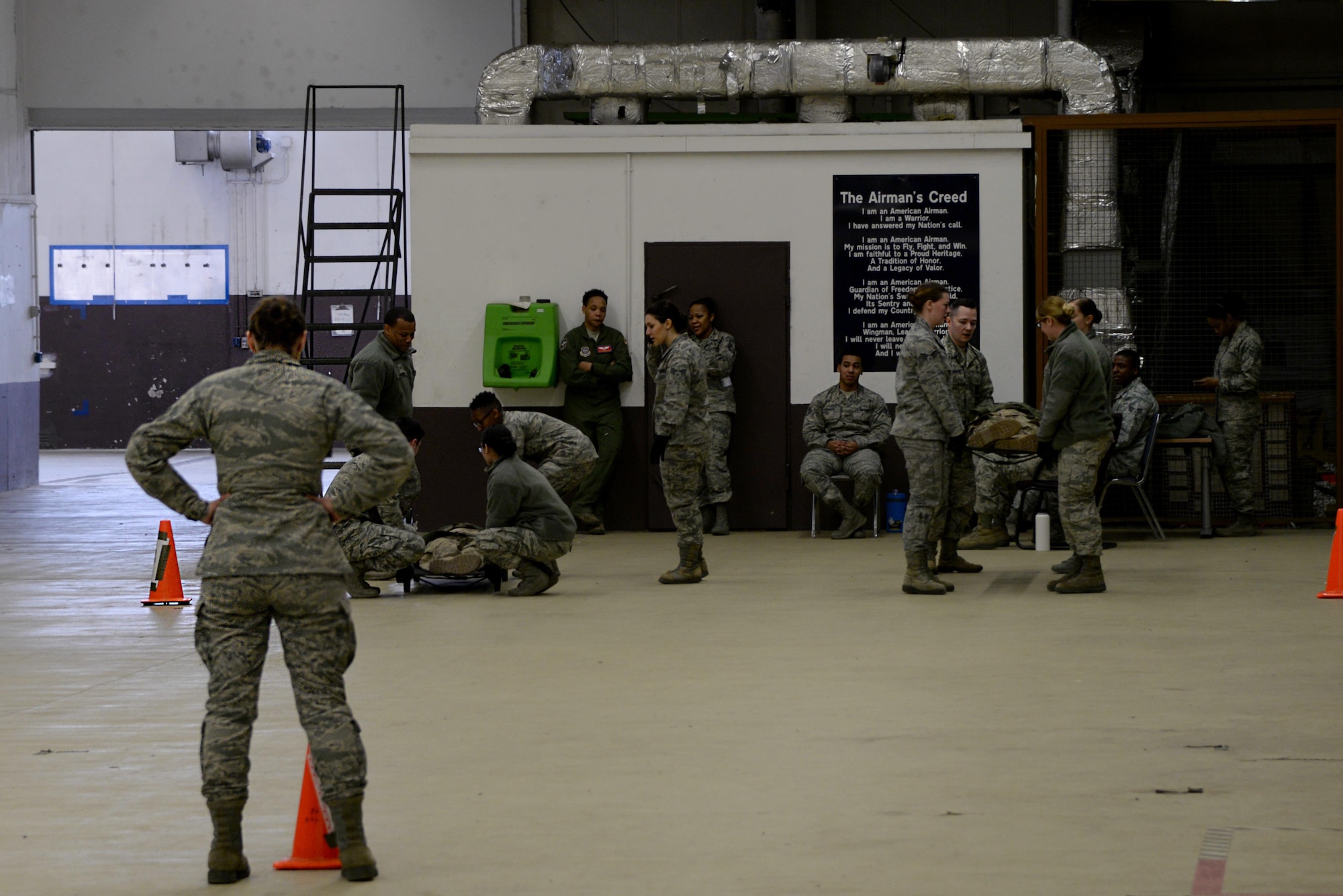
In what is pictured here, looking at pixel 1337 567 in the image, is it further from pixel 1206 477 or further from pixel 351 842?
pixel 351 842

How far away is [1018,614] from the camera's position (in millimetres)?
7457

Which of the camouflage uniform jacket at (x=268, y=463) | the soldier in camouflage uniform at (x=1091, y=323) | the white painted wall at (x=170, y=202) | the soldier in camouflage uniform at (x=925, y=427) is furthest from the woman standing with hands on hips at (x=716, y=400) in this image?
the white painted wall at (x=170, y=202)

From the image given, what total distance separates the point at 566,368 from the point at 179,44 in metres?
6.03

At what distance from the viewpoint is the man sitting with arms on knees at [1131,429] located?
10.6m

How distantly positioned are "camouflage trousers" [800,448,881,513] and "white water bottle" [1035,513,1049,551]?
1.34 meters

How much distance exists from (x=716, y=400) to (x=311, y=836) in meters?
8.14

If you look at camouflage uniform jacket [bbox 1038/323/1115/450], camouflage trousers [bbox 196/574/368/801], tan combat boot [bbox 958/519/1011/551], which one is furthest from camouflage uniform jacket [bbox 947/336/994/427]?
camouflage trousers [bbox 196/574/368/801]

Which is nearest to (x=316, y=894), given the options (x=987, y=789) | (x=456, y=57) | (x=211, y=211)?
(x=987, y=789)

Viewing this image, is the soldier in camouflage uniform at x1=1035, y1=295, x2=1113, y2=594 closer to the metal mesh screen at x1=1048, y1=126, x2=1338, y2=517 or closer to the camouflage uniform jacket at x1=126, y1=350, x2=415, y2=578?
the metal mesh screen at x1=1048, y1=126, x2=1338, y2=517

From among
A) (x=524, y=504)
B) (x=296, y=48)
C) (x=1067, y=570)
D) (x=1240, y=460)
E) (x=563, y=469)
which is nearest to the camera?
(x=524, y=504)

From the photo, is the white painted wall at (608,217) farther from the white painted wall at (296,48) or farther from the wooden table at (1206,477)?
the white painted wall at (296,48)

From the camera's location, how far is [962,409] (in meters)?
9.40

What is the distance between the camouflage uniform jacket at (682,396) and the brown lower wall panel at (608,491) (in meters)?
3.22

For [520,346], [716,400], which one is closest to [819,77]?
[716,400]
